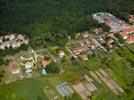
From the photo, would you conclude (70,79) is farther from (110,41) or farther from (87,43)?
(110,41)

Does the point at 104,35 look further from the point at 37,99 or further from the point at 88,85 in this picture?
the point at 37,99

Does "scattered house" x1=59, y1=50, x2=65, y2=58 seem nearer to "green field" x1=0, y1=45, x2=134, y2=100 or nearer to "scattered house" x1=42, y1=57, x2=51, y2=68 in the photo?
"green field" x1=0, y1=45, x2=134, y2=100

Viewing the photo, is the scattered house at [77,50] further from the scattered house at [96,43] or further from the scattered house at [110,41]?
the scattered house at [110,41]

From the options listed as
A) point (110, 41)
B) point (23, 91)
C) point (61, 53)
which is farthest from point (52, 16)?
point (23, 91)

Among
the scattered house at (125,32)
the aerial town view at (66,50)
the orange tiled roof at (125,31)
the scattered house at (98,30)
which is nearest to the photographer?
the aerial town view at (66,50)

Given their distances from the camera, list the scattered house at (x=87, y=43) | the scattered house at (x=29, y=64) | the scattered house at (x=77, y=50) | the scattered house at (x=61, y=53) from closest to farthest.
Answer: the scattered house at (x=29, y=64)
the scattered house at (x=61, y=53)
the scattered house at (x=77, y=50)
the scattered house at (x=87, y=43)

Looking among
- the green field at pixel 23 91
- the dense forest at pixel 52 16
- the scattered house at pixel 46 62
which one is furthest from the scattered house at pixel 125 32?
the green field at pixel 23 91

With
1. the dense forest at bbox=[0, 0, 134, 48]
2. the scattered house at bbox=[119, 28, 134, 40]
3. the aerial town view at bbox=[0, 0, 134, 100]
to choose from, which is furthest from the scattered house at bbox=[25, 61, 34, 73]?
the scattered house at bbox=[119, 28, 134, 40]
